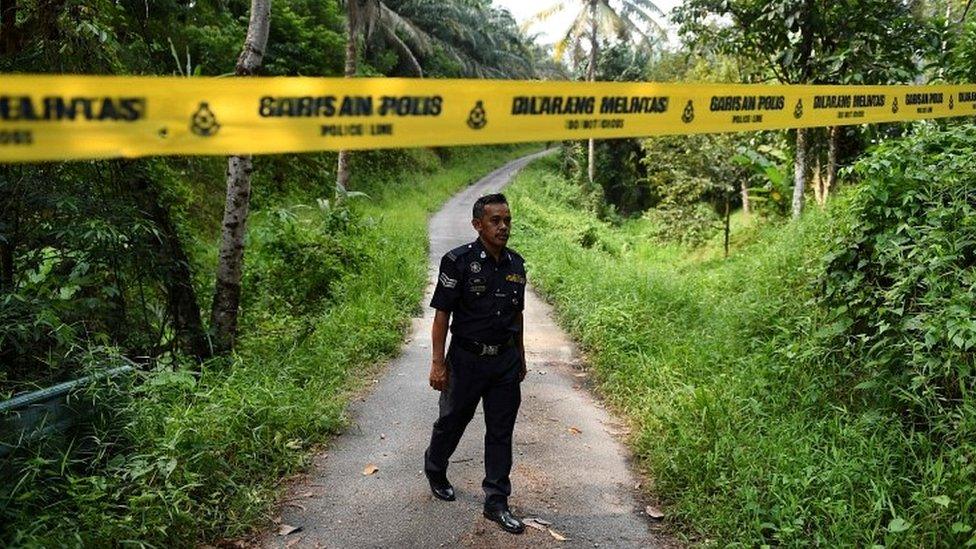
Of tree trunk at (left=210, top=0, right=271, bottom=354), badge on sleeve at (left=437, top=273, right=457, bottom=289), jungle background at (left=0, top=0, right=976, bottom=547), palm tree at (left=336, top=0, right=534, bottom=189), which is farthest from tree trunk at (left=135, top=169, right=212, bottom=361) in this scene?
palm tree at (left=336, top=0, right=534, bottom=189)

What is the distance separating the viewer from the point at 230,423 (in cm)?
419

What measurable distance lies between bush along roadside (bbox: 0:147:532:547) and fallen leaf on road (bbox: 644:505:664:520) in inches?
87.2

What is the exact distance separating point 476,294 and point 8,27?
3.77 meters

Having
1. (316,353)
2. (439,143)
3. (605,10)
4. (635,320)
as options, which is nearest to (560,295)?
(635,320)

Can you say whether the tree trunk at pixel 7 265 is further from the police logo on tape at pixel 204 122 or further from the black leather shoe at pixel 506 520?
the black leather shoe at pixel 506 520

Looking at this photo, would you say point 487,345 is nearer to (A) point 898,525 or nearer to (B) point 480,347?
(B) point 480,347

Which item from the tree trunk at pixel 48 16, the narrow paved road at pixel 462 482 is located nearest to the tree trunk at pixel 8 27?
the tree trunk at pixel 48 16

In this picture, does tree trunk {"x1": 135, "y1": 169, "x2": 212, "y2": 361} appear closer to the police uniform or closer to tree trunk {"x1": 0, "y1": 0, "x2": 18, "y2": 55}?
tree trunk {"x1": 0, "y1": 0, "x2": 18, "y2": 55}

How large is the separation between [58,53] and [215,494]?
10.6 feet

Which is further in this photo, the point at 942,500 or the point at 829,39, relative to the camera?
the point at 829,39

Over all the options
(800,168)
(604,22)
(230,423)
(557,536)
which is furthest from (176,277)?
(604,22)

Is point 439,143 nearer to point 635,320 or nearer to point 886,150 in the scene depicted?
point 886,150

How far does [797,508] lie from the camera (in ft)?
10.8

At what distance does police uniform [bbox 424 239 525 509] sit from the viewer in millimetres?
3459
